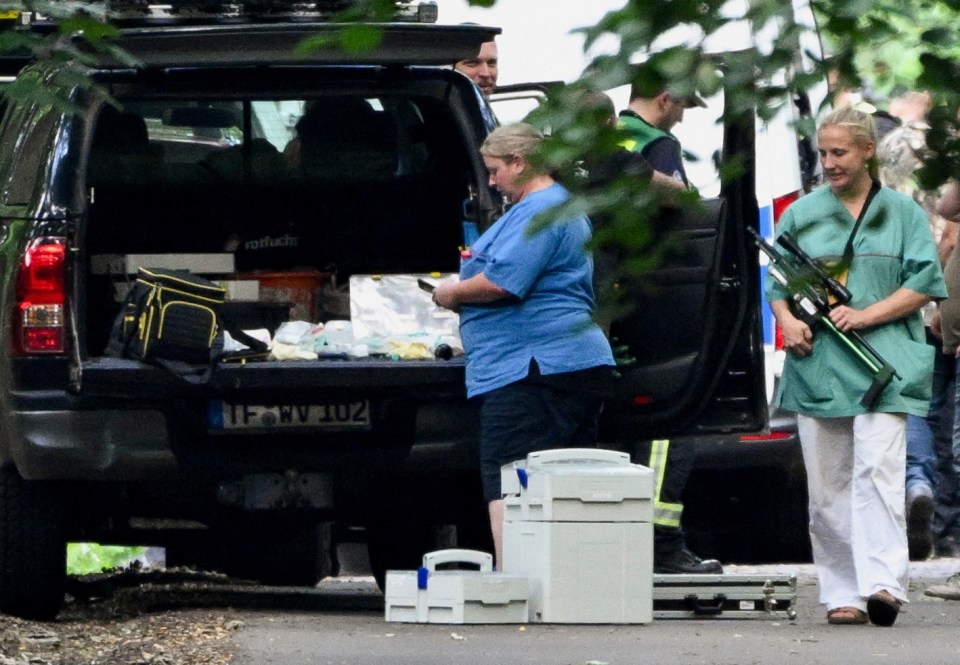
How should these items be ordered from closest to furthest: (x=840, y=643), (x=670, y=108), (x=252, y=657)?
(x=670, y=108) < (x=252, y=657) < (x=840, y=643)

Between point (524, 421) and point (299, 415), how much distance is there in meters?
0.74

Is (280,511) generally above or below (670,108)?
below

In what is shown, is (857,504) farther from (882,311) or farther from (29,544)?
(29,544)

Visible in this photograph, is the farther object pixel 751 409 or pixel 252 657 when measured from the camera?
pixel 751 409

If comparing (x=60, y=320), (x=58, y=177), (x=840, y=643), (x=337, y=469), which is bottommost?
(x=840, y=643)

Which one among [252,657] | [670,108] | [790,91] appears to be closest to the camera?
[790,91]

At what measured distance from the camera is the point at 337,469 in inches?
299

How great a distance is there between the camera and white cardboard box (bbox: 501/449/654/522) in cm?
736

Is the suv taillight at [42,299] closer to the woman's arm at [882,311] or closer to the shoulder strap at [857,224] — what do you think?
the woman's arm at [882,311]

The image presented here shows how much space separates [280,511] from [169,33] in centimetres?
170

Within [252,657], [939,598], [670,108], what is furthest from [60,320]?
[670,108]

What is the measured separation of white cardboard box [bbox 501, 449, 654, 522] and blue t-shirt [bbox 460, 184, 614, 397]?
11.4 inches

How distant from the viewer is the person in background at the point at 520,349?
24.3 ft

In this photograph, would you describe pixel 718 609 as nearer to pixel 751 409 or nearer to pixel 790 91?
pixel 751 409
